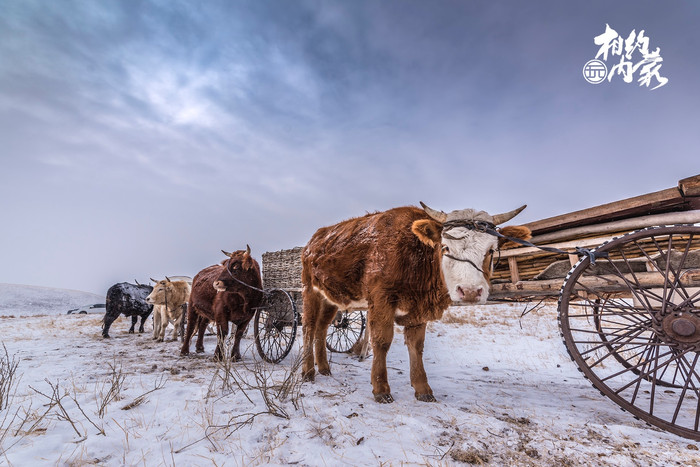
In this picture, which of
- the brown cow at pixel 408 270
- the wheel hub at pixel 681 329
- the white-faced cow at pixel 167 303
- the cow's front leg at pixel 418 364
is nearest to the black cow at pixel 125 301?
the white-faced cow at pixel 167 303

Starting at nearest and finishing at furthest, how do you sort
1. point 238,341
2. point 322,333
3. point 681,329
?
point 681,329 → point 322,333 → point 238,341

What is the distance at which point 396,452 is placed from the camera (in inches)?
102

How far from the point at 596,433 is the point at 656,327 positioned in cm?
109

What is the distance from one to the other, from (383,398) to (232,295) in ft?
14.8

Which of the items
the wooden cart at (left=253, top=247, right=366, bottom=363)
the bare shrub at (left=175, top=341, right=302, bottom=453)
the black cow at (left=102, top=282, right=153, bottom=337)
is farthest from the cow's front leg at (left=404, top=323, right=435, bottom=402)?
the black cow at (left=102, top=282, right=153, bottom=337)

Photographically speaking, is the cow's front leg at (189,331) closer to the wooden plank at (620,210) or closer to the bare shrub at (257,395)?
the bare shrub at (257,395)

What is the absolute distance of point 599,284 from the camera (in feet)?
11.7

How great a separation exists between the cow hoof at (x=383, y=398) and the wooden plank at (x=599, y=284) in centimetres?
185

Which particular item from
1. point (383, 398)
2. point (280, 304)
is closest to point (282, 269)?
point (280, 304)

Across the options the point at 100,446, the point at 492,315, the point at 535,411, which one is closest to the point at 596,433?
the point at 535,411

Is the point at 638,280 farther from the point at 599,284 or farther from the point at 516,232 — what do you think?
the point at 516,232

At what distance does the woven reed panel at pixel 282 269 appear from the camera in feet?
26.8

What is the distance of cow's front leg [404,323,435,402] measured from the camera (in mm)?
4094

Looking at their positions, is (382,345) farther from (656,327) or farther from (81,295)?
(81,295)
